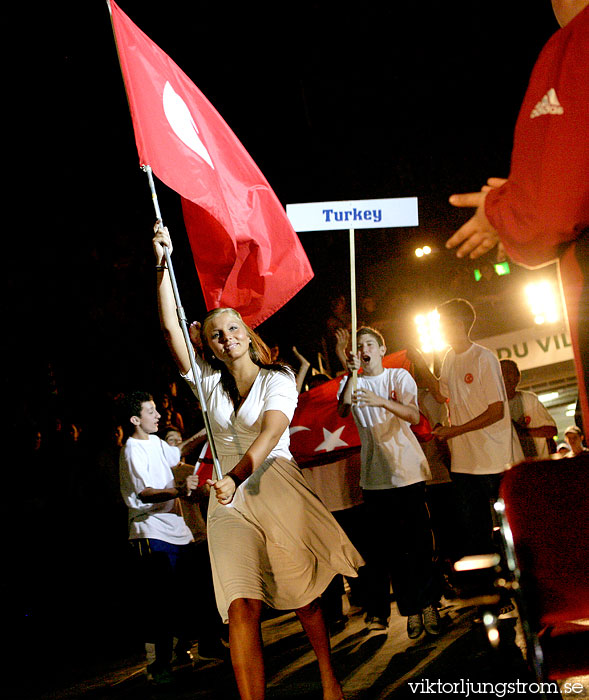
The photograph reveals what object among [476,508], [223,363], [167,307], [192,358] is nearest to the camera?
[192,358]

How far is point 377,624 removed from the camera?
221 inches

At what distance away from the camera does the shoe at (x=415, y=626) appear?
4.96 metres

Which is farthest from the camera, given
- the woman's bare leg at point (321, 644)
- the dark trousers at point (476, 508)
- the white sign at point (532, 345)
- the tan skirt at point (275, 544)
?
the white sign at point (532, 345)

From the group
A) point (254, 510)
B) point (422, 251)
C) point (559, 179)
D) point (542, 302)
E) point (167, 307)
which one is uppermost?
point (422, 251)

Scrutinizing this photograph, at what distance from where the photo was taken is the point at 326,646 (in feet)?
12.1

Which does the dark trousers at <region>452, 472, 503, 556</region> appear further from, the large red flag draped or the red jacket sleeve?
the red jacket sleeve

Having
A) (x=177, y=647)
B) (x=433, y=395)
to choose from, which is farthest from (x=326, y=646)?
(x=433, y=395)

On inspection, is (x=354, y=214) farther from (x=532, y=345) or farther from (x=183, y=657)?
(x=532, y=345)

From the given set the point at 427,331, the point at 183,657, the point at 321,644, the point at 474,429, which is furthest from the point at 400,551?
the point at 427,331

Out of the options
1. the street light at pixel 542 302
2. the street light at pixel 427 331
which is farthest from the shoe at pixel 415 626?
the street light at pixel 542 302

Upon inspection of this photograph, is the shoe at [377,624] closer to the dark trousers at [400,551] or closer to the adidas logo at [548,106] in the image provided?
the dark trousers at [400,551]

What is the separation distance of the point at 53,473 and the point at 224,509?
5513mm

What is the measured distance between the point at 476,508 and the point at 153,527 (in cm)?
257

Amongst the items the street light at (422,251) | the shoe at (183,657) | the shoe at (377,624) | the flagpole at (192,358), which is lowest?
the shoe at (183,657)
